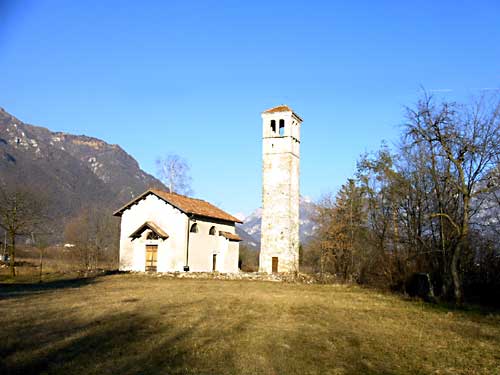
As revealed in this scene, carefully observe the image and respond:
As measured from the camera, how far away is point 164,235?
3553 centimetres

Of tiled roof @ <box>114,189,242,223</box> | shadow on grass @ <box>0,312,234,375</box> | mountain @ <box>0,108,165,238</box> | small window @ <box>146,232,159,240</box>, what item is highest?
mountain @ <box>0,108,165,238</box>

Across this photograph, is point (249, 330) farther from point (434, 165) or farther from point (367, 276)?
point (367, 276)

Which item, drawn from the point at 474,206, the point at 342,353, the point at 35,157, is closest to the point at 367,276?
the point at 474,206

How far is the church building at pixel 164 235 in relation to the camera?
35688mm

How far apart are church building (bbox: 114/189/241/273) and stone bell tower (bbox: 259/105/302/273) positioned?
4681 mm

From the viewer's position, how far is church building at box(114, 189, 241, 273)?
117 ft

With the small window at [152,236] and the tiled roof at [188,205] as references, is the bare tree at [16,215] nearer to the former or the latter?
the tiled roof at [188,205]

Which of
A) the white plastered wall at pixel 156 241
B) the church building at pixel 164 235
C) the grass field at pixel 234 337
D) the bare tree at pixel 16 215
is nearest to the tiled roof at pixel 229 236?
the church building at pixel 164 235

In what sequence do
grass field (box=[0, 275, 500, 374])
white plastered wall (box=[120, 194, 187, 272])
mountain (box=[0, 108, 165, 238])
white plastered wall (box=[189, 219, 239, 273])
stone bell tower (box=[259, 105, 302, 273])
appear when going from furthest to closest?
mountain (box=[0, 108, 165, 238])
stone bell tower (box=[259, 105, 302, 273])
white plastered wall (box=[189, 219, 239, 273])
white plastered wall (box=[120, 194, 187, 272])
grass field (box=[0, 275, 500, 374])

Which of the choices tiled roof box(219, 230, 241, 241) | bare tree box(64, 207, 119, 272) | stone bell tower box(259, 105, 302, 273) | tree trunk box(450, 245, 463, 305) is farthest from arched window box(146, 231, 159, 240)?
tree trunk box(450, 245, 463, 305)

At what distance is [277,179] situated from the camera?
1549 inches

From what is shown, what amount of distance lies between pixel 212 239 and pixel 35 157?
13301 cm

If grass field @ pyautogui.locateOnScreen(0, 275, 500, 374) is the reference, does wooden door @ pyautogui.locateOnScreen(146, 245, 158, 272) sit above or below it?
above

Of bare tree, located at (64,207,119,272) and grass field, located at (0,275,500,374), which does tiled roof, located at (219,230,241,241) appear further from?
grass field, located at (0,275,500,374)
